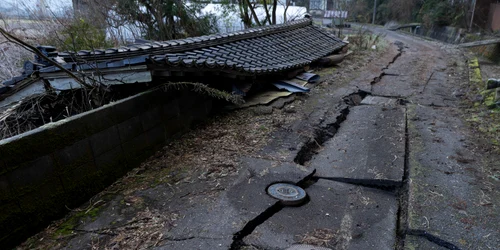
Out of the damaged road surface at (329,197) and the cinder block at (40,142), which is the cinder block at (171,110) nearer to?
the damaged road surface at (329,197)

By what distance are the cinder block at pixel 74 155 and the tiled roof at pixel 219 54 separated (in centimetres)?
134

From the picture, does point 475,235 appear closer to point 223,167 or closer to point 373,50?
point 223,167

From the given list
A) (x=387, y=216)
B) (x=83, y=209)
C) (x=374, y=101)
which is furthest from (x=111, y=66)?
(x=374, y=101)

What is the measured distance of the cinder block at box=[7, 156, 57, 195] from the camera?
8.89 feet

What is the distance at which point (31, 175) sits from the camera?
9.32 ft

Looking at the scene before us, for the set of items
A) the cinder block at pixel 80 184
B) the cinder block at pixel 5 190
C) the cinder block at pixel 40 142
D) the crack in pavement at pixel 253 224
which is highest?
the cinder block at pixel 40 142

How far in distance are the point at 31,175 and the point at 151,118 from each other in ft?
5.69

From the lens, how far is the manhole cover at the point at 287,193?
3330 millimetres

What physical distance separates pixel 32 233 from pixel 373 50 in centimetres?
1405

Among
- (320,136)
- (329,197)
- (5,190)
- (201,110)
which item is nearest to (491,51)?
(320,136)

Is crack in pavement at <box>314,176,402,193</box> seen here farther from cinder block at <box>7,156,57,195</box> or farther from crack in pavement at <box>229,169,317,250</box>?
cinder block at <box>7,156,57,195</box>

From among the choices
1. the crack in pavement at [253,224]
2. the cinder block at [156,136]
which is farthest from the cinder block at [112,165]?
the crack in pavement at [253,224]

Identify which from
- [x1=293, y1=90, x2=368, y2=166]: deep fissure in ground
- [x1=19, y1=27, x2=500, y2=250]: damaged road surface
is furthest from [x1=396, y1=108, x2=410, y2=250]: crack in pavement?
[x1=293, y1=90, x2=368, y2=166]: deep fissure in ground

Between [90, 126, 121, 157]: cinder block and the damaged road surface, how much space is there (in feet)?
1.97
